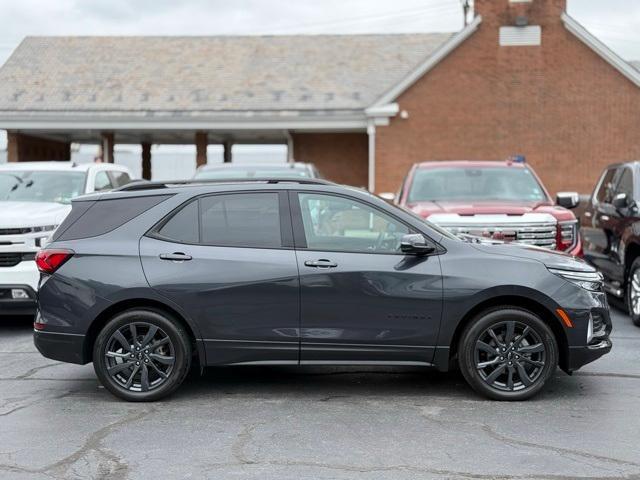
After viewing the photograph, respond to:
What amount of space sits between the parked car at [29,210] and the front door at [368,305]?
406 cm

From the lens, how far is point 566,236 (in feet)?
32.1

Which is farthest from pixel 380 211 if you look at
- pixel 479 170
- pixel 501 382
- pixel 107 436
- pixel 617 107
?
pixel 617 107

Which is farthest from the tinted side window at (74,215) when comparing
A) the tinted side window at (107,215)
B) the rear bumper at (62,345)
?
the rear bumper at (62,345)

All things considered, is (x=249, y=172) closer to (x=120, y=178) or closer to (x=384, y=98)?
(x=120, y=178)

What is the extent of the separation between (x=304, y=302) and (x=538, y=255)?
5.99ft

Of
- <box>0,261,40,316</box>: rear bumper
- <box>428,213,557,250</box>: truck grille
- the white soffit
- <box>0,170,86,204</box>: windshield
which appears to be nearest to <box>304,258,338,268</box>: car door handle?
<box>428,213,557,250</box>: truck grille

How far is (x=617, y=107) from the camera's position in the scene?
78.7 feet

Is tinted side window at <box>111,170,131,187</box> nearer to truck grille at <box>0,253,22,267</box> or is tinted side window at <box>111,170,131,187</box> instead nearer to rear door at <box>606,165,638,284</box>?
truck grille at <box>0,253,22,267</box>

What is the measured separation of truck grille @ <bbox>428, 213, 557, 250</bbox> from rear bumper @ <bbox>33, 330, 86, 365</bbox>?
4.50 m

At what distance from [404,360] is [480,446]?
1176 millimetres

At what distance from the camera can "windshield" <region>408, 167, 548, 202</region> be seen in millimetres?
11000

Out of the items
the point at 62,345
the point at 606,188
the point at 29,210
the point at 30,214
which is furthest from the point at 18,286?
the point at 606,188

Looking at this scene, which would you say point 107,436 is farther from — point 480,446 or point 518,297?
point 518,297

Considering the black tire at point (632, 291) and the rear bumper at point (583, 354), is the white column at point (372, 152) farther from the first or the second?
the rear bumper at point (583, 354)
